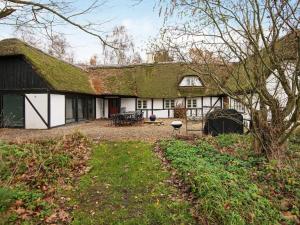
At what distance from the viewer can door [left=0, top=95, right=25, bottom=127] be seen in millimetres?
16891

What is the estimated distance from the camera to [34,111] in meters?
16.5

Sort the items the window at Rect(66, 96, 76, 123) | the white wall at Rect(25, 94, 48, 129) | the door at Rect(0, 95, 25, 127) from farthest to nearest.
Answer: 1. the window at Rect(66, 96, 76, 123)
2. the door at Rect(0, 95, 25, 127)
3. the white wall at Rect(25, 94, 48, 129)

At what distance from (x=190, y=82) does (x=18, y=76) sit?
15064 mm

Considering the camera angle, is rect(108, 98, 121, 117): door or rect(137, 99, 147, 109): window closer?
rect(137, 99, 147, 109): window

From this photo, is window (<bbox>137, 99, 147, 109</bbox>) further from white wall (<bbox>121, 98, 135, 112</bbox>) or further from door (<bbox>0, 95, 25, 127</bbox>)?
door (<bbox>0, 95, 25, 127</bbox>)

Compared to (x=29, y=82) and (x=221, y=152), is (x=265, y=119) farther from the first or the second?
(x=29, y=82)

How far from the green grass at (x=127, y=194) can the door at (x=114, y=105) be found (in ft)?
57.6

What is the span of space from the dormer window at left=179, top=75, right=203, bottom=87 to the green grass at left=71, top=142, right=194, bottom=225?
58.2ft

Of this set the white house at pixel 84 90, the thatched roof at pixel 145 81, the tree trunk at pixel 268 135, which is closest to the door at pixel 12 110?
the white house at pixel 84 90

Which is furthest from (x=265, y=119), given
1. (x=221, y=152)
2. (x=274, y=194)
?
(x=274, y=194)

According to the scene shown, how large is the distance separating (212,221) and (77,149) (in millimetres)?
5542

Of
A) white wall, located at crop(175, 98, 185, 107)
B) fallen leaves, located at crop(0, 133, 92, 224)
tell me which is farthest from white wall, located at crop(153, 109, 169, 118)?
fallen leaves, located at crop(0, 133, 92, 224)

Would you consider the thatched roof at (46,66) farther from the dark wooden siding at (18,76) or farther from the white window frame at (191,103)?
the white window frame at (191,103)

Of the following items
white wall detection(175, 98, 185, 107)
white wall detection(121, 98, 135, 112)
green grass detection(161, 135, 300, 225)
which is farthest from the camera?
white wall detection(121, 98, 135, 112)
